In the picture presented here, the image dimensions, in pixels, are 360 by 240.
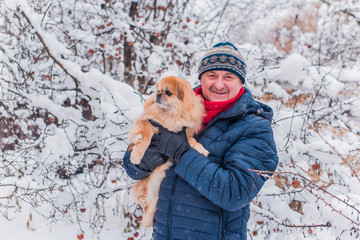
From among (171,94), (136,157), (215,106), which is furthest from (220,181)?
(171,94)

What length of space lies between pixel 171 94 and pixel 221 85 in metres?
0.39

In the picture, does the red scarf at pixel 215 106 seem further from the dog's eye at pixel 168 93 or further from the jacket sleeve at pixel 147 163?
the jacket sleeve at pixel 147 163

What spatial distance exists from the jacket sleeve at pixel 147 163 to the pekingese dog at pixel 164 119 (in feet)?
0.11

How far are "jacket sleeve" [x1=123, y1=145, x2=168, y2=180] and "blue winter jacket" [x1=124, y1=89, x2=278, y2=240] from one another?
0.15 m

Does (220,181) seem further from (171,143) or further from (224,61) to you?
(224,61)

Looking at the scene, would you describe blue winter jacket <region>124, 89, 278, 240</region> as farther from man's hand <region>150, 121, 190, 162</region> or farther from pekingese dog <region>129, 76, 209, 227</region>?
pekingese dog <region>129, 76, 209, 227</region>

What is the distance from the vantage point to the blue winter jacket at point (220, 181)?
4.88 ft

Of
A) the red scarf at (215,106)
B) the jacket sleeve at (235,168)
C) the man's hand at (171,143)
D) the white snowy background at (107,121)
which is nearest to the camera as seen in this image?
the jacket sleeve at (235,168)

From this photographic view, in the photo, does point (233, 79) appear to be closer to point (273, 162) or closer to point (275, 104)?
point (273, 162)

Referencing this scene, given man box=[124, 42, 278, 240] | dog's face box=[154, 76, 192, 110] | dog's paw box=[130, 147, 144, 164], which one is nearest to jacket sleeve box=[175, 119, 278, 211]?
man box=[124, 42, 278, 240]

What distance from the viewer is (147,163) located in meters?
1.88

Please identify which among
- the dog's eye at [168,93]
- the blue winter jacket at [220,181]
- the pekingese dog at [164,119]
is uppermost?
the dog's eye at [168,93]

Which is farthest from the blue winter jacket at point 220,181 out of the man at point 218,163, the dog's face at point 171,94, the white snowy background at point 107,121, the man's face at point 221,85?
the white snowy background at point 107,121

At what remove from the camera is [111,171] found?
13.9ft
